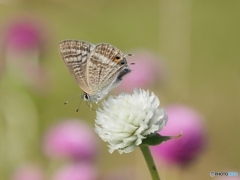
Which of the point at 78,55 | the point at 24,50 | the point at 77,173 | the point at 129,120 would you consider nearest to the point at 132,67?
the point at 24,50

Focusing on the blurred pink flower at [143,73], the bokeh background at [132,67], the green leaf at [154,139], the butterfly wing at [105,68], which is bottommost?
the bokeh background at [132,67]

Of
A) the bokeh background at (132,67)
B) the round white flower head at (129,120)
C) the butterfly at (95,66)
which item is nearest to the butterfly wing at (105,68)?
the butterfly at (95,66)

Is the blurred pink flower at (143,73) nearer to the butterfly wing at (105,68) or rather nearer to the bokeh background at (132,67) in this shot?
the bokeh background at (132,67)

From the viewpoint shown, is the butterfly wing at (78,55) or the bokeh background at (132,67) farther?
the bokeh background at (132,67)

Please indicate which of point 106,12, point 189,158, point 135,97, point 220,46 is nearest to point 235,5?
point 220,46

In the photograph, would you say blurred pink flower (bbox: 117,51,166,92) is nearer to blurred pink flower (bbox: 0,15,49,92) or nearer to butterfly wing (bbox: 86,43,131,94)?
blurred pink flower (bbox: 0,15,49,92)

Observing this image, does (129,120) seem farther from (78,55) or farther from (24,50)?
(24,50)

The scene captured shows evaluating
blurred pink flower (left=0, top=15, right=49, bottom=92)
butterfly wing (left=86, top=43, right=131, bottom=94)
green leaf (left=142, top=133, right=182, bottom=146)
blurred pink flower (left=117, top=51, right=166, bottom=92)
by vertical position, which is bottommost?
blurred pink flower (left=117, top=51, right=166, bottom=92)

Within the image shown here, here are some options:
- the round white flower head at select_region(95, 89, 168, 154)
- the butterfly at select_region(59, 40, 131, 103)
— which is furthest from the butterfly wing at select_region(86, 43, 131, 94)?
the round white flower head at select_region(95, 89, 168, 154)
